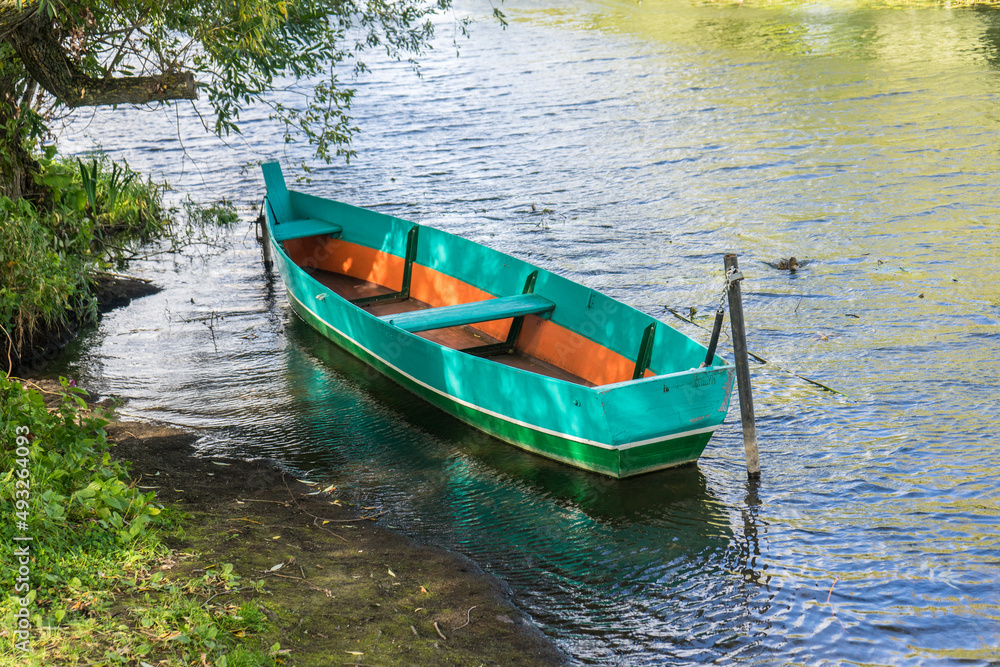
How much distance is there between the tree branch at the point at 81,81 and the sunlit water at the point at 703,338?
3.05 meters

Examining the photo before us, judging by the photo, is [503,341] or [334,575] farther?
[503,341]

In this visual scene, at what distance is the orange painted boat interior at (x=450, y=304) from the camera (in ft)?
26.5

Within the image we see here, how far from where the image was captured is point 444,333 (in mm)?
9664

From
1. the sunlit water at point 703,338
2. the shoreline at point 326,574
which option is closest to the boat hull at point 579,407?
the sunlit water at point 703,338

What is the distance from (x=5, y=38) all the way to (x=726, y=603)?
6734 millimetres

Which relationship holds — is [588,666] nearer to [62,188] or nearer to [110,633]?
[110,633]

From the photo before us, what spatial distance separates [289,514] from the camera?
20.3 ft

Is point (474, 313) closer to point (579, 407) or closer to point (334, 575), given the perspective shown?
point (579, 407)

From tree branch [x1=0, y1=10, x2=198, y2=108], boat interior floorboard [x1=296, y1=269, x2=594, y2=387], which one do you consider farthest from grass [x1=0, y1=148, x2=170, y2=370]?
boat interior floorboard [x1=296, y1=269, x2=594, y2=387]

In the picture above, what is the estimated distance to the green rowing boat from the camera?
6.54m

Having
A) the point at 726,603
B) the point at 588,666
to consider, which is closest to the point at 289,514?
the point at 588,666

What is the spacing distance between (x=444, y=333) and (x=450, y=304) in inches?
22.8

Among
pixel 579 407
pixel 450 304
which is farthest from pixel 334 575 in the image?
pixel 450 304

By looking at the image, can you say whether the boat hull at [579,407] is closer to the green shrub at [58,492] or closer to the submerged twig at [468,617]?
the submerged twig at [468,617]
